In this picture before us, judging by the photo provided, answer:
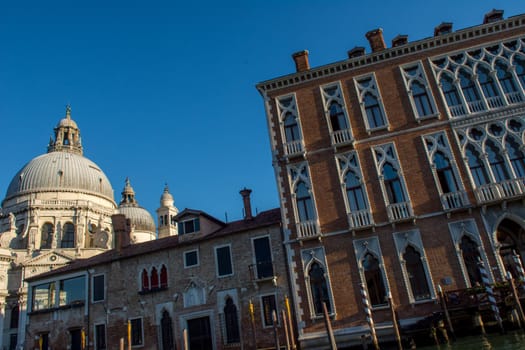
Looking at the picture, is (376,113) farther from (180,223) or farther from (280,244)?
(180,223)

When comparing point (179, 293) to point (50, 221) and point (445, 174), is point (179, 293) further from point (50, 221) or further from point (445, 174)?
point (50, 221)

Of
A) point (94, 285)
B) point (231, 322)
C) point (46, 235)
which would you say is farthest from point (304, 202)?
point (46, 235)

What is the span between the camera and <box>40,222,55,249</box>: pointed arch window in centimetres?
4746

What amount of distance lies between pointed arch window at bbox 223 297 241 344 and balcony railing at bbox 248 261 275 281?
177cm

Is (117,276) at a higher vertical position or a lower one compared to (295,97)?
lower

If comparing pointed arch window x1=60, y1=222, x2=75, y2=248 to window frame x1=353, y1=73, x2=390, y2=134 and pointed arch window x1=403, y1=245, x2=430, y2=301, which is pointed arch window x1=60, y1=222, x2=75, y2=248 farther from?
pointed arch window x1=403, y1=245, x2=430, y2=301

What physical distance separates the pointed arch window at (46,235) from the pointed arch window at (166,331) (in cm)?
3370

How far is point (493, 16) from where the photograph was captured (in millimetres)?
19125

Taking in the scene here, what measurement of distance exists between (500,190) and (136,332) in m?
18.5

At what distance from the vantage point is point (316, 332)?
16.8 metres

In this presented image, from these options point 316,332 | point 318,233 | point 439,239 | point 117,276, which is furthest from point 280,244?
point 117,276

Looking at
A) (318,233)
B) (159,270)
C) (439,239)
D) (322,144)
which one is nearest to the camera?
(439,239)

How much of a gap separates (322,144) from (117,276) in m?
13.4

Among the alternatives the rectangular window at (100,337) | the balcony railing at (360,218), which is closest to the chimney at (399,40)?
the balcony railing at (360,218)
